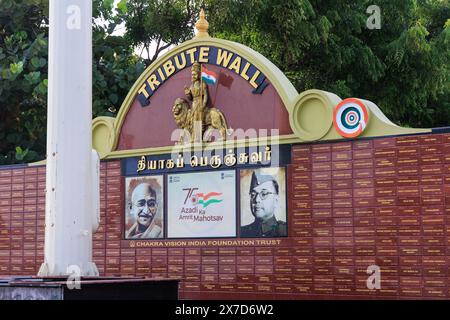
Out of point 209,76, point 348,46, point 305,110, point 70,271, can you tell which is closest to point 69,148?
point 70,271

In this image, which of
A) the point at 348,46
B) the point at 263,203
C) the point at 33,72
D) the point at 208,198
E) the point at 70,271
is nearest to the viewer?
the point at 70,271

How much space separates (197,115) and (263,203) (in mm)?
1855

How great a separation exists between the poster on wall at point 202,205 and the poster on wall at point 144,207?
0.62ft

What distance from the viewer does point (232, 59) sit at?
12492mm

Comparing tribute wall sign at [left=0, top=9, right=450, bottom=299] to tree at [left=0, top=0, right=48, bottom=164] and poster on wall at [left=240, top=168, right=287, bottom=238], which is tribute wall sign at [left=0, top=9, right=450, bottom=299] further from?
tree at [left=0, top=0, right=48, bottom=164]

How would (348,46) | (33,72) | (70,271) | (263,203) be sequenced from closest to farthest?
(70,271)
(263,203)
(33,72)
(348,46)

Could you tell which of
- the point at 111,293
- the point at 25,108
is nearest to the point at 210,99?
the point at 111,293

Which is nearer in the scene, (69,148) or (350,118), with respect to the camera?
(69,148)

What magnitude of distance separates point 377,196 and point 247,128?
7.78ft

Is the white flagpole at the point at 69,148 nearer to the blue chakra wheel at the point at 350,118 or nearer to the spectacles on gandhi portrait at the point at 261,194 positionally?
the spectacles on gandhi portrait at the point at 261,194

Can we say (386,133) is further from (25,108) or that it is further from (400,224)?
(25,108)

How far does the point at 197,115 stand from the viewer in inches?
499

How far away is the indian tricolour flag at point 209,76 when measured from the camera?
1269cm

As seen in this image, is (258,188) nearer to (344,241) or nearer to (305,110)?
(305,110)
